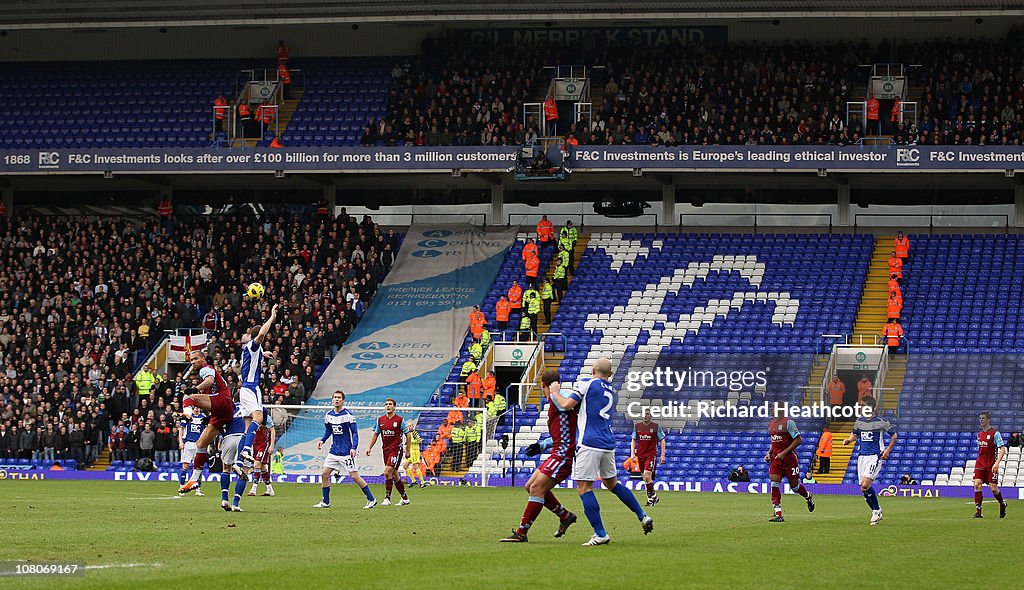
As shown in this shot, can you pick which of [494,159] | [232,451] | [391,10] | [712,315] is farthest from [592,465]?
[391,10]

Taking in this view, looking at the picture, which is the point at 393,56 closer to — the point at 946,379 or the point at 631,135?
the point at 631,135

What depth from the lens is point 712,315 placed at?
45.1 metres

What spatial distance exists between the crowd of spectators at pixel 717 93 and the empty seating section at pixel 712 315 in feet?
12.5

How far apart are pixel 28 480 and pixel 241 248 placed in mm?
13558

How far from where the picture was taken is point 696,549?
15391 millimetres

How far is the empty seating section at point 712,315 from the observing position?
124 ft

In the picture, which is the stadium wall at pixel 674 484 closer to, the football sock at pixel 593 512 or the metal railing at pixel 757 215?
the metal railing at pixel 757 215

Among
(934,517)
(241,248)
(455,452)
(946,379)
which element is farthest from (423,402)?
(934,517)

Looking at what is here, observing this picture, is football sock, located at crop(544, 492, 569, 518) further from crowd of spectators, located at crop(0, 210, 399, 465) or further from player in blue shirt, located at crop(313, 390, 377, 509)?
crowd of spectators, located at crop(0, 210, 399, 465)

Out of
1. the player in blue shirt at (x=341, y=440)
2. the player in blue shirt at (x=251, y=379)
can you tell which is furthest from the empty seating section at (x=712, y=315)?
the player in blue shirt at (x=251, y=379)

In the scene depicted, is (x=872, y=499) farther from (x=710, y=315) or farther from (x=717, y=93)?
(x=717, y=93)

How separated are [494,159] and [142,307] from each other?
12806 millimetres

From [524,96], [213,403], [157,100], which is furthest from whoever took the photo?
[157,100]

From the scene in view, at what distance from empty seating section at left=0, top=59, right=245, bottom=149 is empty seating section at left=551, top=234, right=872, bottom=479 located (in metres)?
16.1
